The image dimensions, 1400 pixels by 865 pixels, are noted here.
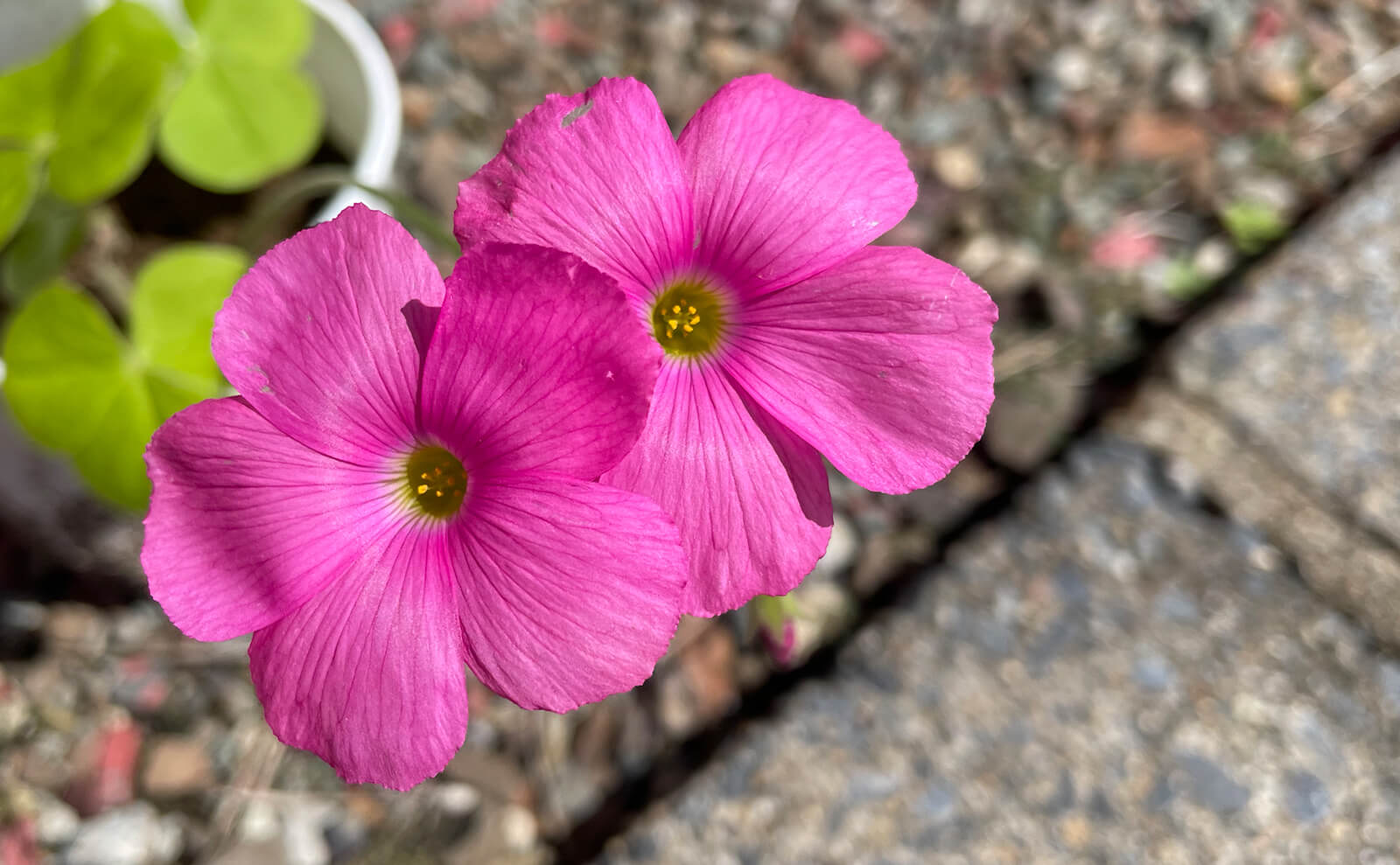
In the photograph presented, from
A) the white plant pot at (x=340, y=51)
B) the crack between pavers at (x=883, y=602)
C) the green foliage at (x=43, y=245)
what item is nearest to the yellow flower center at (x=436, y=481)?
the white plant pot at (x=340, y=51)

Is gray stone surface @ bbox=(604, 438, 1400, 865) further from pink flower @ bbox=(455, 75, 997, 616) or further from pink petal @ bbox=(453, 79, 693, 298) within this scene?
pink petal @ bbox=(453, 79, 693, 298)

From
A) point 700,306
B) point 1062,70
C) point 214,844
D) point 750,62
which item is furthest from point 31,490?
point 1062,70

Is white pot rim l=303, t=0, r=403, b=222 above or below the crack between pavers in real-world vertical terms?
above

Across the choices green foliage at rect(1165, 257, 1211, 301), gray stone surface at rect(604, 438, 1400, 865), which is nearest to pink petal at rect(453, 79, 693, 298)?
gray stone surface at rect(604, 438, 1400, 865)

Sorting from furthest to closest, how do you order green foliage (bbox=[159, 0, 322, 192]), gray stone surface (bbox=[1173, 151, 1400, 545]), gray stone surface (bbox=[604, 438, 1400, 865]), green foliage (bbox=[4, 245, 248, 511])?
gray stone surface (bbox=[1173, 151, 1400, 545]), gray stone surface (bbox=[604, 438, 1400, 865]), green foliage (bbox=[159, 0, 322, 192]), green foliage (bbox=[4, 245, 248, 511])

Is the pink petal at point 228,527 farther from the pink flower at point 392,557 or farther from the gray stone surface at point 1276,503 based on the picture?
the gray stone surface at point 1276,503

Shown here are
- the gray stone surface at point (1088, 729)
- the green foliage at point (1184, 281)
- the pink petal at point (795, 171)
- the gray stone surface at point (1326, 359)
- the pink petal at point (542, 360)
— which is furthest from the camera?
the green foliage at point (1184, 281)

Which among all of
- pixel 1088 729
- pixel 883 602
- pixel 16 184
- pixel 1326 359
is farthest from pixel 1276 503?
pixel 16 184
